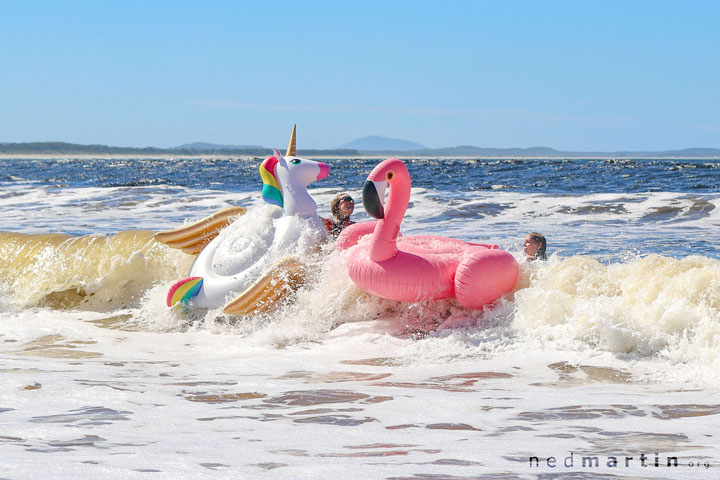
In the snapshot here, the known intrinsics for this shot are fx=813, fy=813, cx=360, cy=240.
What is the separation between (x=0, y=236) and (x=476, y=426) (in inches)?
356

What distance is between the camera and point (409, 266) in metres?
6.77

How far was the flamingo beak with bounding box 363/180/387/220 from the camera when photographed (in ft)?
21.7

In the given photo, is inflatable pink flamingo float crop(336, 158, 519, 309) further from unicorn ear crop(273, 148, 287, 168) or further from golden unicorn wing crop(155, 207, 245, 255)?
golden unicorn wing crop(155, 207, 245, 255)

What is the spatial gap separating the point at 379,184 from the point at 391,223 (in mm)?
369

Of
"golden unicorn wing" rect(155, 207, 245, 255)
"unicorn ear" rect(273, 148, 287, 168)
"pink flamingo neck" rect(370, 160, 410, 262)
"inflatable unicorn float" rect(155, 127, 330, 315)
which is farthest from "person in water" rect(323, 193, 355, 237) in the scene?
"pink flamingo neck" rect(370, 160, 410, 262)

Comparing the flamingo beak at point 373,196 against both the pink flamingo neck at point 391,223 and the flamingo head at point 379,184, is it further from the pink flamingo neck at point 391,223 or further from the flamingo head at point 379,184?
the pink flamingo neck at point 391,223

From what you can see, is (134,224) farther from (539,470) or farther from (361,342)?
(539,470)

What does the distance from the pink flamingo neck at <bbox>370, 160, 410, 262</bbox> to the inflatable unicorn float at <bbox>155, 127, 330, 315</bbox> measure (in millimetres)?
982

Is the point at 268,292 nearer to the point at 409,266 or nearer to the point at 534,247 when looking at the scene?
the point at 409,266

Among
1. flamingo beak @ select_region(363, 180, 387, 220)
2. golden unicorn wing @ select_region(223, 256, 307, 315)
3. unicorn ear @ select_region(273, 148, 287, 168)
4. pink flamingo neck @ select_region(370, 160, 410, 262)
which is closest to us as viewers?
flamingo beak @ select_region(363, 180, 387, 220)

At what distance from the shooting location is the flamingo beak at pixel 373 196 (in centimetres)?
662

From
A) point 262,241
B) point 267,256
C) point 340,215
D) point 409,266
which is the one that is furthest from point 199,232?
point 409,266

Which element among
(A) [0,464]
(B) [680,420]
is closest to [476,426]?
(B) [680,420]

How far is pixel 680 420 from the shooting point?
445cm
